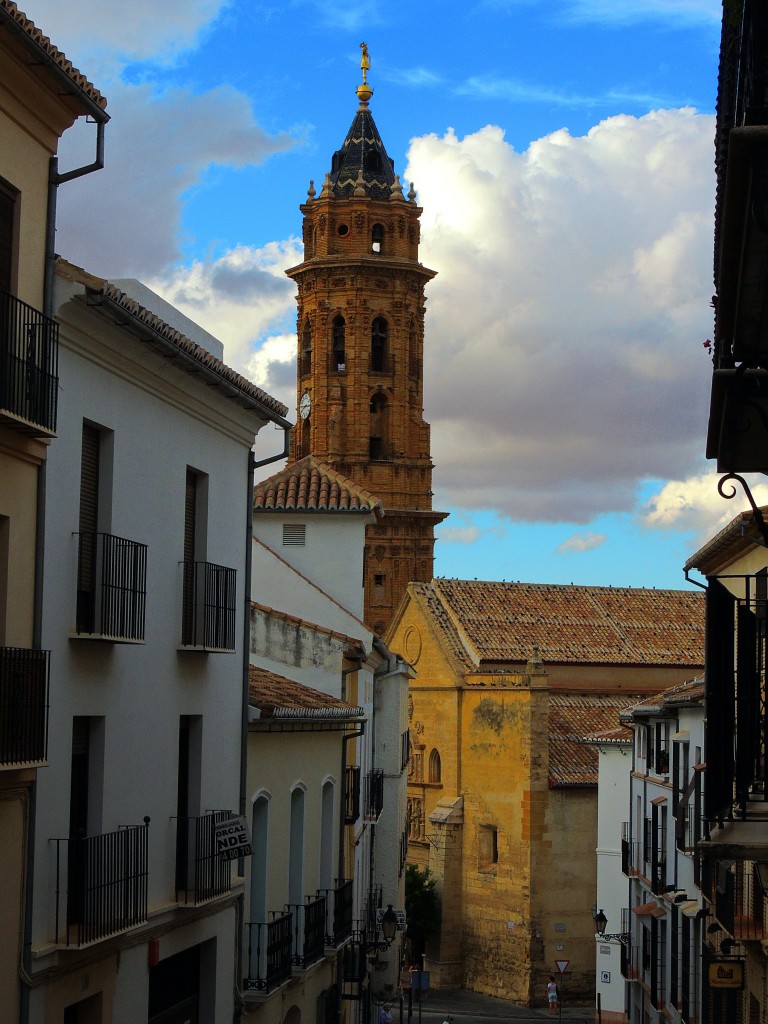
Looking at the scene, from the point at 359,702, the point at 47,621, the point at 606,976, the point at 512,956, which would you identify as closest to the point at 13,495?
the point at 47,621

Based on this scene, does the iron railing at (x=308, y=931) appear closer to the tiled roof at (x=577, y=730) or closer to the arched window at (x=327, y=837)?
the arched window at (x=327, y=837)

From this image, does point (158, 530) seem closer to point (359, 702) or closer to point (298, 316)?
point (359, 702)

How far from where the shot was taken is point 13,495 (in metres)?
12.0

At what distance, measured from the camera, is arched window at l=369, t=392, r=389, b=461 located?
75.0m

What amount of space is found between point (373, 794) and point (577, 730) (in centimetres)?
2574

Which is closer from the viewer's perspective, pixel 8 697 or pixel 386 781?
pixel 8 697

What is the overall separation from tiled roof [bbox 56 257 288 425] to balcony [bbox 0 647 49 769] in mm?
2998

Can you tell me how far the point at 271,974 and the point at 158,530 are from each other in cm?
605

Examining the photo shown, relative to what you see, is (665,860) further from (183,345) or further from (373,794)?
(183,345)

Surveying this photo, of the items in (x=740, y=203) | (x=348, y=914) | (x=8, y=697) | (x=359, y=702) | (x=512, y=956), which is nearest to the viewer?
(x=740, y=203)

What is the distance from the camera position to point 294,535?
29.7 m

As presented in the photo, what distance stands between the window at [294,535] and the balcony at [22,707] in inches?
697

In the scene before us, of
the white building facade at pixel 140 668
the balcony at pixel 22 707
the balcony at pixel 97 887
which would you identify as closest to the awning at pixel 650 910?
the white building facade at pixel 140 668

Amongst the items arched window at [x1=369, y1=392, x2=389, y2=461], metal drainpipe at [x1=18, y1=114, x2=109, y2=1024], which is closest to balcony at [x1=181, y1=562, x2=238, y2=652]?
metal drainpipe at [x1=18, y1=114, x2=109, y2=1024]
